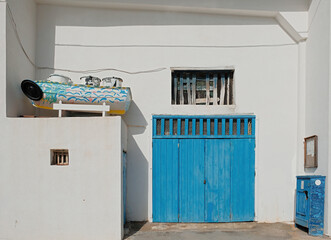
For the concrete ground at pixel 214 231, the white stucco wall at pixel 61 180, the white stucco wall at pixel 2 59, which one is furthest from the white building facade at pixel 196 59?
the white stucco wall at pixel 61 180

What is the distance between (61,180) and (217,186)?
10.9 feet

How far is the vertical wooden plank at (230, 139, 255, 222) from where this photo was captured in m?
7.73

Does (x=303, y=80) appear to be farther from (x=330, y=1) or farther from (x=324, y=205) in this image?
(x=324, y=205)

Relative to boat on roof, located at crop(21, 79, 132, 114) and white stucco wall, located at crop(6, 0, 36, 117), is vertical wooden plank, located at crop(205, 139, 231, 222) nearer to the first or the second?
boat on roof, located at crop(21, 79, 132, 114)

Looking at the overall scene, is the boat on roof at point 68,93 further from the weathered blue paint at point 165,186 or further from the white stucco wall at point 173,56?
the weathered blue paint at point 165,186

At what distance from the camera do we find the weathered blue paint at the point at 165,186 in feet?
25.4

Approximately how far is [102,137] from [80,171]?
733 millimetres

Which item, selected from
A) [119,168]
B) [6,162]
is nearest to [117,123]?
[119,168]

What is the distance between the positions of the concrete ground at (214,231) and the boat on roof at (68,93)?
2666 mm

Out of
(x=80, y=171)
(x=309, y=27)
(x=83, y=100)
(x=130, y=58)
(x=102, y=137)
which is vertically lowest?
(x=80, y=171)

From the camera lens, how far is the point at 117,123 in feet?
21.2

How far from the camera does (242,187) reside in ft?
25.4

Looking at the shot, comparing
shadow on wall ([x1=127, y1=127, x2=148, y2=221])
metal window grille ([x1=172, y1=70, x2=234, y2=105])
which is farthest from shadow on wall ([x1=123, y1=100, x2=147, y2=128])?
metal window grille ([x1=172, y1=70, x2=234, y2=105])

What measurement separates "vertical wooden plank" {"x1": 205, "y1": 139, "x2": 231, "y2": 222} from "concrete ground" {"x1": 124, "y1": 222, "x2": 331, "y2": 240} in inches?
8.4
